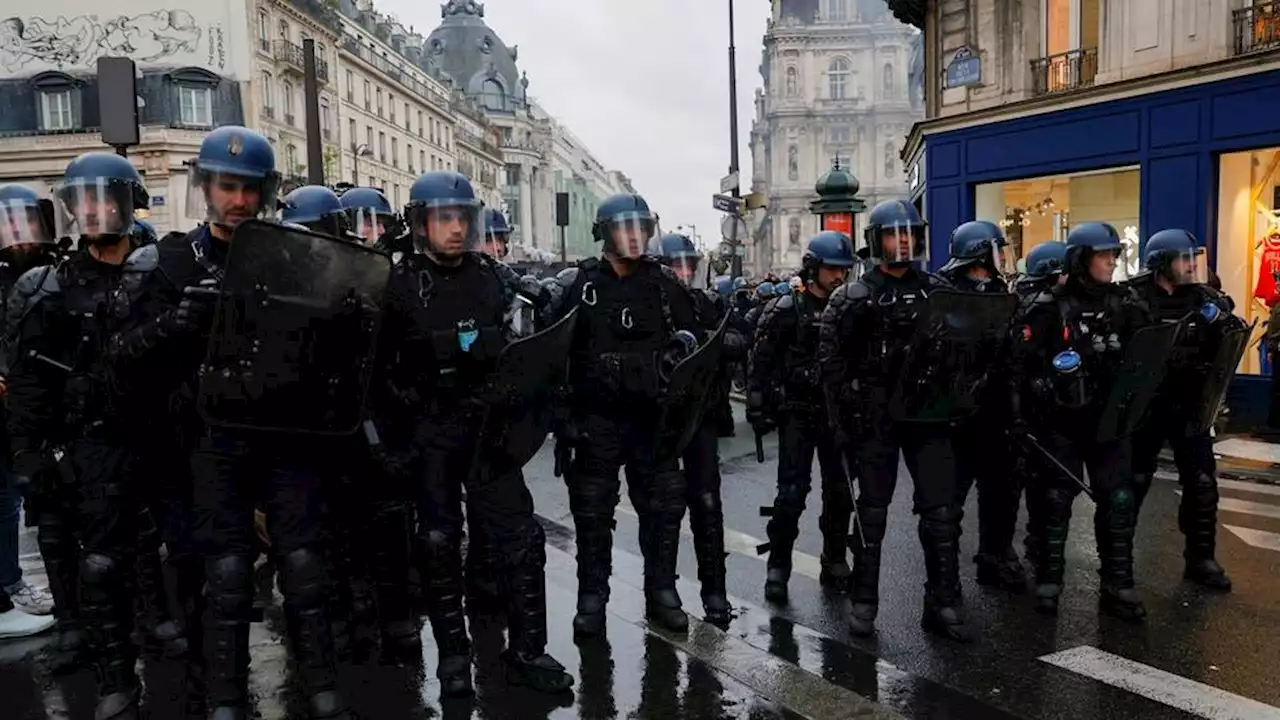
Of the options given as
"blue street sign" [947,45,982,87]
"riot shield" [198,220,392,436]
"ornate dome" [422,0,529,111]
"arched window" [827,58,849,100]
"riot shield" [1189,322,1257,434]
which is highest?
"ornate dome" [422,0,529,111]

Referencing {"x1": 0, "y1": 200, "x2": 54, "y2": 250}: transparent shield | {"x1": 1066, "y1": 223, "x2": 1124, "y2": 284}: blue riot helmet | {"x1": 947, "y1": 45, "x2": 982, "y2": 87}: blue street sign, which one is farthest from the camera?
{"x1": 947, "y1": 45, "x2": 982, "y2": 87}: blue street sign

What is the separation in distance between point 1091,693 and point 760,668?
130 centimetres

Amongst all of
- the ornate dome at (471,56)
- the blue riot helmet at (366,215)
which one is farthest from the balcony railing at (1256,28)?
the ornate dome at (471,56)

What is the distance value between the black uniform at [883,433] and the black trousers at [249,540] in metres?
2.43

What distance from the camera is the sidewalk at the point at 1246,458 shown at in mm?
8727

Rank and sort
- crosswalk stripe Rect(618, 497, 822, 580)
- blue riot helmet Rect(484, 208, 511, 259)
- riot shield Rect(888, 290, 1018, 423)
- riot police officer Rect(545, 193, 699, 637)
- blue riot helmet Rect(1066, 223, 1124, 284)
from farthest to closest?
blue riot helmet Rect(484, 208, 511, 259), crosswalk stripe Rect(618, 497, 822, 580), blue riot helmet Rect(1066, 223, 1124, 284), riot police officer Rect(545, 193, 699, 637), riot shield Rect(888, 290, 1018, 423)

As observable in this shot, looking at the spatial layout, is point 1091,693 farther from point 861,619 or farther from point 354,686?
point 354,686

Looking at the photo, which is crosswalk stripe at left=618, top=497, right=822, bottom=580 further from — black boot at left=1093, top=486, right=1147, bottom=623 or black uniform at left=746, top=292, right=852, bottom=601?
black boot at left=1093, top=486, right=1147, bottom=623

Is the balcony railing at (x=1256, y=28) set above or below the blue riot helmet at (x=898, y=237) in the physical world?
above

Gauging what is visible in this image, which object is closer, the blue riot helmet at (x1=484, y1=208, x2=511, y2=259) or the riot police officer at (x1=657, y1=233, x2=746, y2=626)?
the riot police officer at (x1=657, y1=233, x2=746, y2=626)

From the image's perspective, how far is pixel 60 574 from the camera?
15.2 feet

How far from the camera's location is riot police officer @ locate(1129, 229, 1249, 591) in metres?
5.56

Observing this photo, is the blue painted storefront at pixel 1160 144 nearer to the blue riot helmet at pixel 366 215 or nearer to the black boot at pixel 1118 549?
the black boot at pixel 1118 549

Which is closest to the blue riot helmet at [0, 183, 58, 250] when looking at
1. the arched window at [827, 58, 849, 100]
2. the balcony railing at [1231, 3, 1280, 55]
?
the balcony railing at [1231, 3, 1280, 55]
